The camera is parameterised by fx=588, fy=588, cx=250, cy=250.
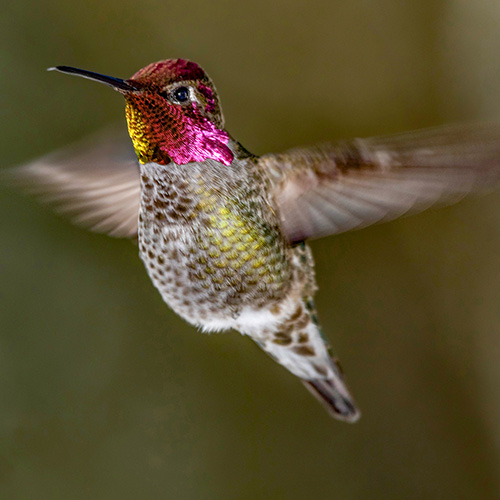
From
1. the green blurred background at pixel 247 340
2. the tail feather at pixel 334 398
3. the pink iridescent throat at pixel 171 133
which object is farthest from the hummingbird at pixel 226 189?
the green blurred background at pixel 247 340

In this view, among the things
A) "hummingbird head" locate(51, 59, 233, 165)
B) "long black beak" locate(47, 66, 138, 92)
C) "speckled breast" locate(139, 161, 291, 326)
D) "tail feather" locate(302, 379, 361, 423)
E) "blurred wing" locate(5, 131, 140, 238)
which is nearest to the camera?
"long black beak" locate(47, 66, 138, 92)

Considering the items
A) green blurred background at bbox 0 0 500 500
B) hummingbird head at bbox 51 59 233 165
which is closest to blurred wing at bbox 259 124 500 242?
hummingbird head at bbox 51 59 233 165

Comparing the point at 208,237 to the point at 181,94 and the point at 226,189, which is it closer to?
the point at 226,189

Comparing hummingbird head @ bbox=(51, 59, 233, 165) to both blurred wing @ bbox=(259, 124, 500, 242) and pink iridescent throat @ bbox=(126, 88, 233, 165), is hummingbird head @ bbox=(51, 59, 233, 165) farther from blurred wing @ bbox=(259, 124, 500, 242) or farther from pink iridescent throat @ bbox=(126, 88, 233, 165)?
blurred wing @ bbox=(259, 124, 500, 242)

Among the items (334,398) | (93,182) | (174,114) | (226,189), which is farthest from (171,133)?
(334,398)


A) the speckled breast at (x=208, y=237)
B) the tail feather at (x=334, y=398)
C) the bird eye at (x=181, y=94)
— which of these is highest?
the bird eye at (x=181, y=94)

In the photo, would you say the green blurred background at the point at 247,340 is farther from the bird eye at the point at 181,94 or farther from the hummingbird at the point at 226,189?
the bird eye at the point at 181,94

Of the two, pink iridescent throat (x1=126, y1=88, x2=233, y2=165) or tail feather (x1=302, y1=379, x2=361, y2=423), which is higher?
pink iridescent throat (x1=126, y1=88, x2=233, y2=165)

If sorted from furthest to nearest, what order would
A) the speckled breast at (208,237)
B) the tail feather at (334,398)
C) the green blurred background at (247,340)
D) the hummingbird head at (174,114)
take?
the green blurred background at (247,340), the tail feather at (334,398), the speckled breast at (208,237), the hummingbird head at (174,114)
